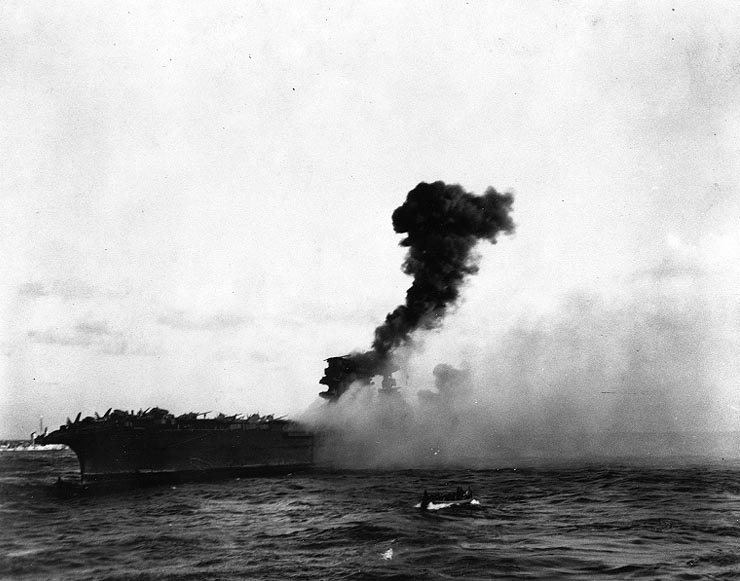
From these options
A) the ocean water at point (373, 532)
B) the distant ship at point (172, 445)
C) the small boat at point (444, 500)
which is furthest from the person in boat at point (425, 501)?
the distant ship at point (172, 445)

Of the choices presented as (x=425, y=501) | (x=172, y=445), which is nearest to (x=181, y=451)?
(x=172, y=445)

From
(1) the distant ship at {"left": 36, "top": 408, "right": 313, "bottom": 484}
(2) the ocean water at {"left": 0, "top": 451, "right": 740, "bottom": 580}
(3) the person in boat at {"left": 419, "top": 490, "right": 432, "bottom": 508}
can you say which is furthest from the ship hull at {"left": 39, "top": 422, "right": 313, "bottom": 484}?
(3) the person in boat at {"left": 419, "top": 490, "right": 432, "bottom": 508}

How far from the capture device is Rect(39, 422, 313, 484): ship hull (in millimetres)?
55812

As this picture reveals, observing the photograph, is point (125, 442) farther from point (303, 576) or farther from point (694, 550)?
point (694, 550)

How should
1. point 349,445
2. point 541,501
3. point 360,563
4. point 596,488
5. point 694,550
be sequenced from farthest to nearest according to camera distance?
point 349,445, point 596,488, point 541,501, point 694,550, point 360,563

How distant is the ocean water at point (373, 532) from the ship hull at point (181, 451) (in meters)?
3.98

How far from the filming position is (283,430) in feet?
229

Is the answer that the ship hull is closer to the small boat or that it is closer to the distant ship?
the distant ship

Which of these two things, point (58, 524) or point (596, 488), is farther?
point (596, 488)

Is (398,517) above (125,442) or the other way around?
the other way around

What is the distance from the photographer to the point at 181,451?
6050 cm

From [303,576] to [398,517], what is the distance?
524 inches

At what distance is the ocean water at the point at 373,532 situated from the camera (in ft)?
85.1

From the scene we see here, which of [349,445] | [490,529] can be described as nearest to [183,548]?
[490,529]
